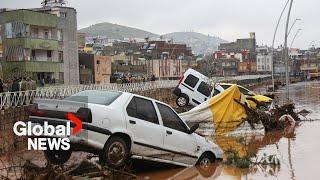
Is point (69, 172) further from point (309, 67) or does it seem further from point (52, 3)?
point (309, 67)

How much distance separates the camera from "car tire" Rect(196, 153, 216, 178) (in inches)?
443

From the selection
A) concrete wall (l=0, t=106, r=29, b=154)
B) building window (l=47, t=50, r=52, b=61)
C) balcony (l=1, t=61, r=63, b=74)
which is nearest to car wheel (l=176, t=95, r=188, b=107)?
concrete wall (l=0, t=106, r=29, b=154)

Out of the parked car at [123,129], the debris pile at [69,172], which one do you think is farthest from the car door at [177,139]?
the debris pile at [69,172]

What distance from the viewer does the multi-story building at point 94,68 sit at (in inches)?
2921

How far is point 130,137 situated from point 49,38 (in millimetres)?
50922

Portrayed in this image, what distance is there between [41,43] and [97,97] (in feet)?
160

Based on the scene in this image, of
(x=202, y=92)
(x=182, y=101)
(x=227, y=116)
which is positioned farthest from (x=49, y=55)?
(x=227, y=116)

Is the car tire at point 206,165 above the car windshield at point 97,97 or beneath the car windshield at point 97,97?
beneath

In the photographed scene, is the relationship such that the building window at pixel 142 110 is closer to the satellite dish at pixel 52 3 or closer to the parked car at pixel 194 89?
the parked car at pixel 194 89

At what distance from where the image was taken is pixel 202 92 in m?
29.5

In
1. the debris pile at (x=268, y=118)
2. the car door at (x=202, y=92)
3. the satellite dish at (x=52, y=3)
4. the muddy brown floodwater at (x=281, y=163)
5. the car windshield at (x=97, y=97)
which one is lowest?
the muddy brown floodwater at (x=281, y=163)

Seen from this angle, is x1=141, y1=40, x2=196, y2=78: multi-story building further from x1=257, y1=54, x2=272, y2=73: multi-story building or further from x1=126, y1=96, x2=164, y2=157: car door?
x1=126, y1=96, x2=164, y2=157: car door

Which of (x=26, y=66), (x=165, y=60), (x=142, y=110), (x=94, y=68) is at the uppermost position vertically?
(x=165, y=60)

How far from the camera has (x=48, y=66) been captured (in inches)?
2290
